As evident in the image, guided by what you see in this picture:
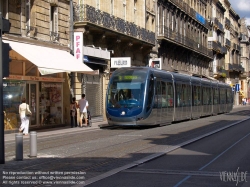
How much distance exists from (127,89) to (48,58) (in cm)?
408

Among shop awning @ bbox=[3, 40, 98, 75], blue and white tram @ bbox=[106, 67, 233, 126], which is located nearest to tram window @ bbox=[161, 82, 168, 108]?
blue and white tram @ bbox=[106, 67, 233, 126]

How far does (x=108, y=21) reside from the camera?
33062mm

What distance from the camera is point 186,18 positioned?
5841cm

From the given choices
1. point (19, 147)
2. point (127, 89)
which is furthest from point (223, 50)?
point (19, 147)

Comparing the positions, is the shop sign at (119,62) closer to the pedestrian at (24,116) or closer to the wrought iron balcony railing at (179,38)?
the pedestrian at (24,116)

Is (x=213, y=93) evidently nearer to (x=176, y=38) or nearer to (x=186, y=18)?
(x=176, y=38)

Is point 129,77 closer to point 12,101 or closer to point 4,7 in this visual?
point 12,101

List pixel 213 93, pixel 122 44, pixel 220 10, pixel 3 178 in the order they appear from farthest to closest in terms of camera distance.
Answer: pixel 220 10 < pixel 213 93 < pixel 122 44 < pixel 3 178

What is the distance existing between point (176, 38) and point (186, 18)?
743 cm

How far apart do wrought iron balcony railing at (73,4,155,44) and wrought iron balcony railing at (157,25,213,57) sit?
5619 millimetres

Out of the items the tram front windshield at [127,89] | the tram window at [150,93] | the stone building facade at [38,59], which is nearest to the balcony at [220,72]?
the stone building facade at [38,59]

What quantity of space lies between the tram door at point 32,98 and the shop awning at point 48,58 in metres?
1.84

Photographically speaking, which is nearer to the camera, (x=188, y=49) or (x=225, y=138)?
(x=225, y=138)

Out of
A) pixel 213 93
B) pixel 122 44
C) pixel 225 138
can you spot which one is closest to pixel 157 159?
pixel 225 138
